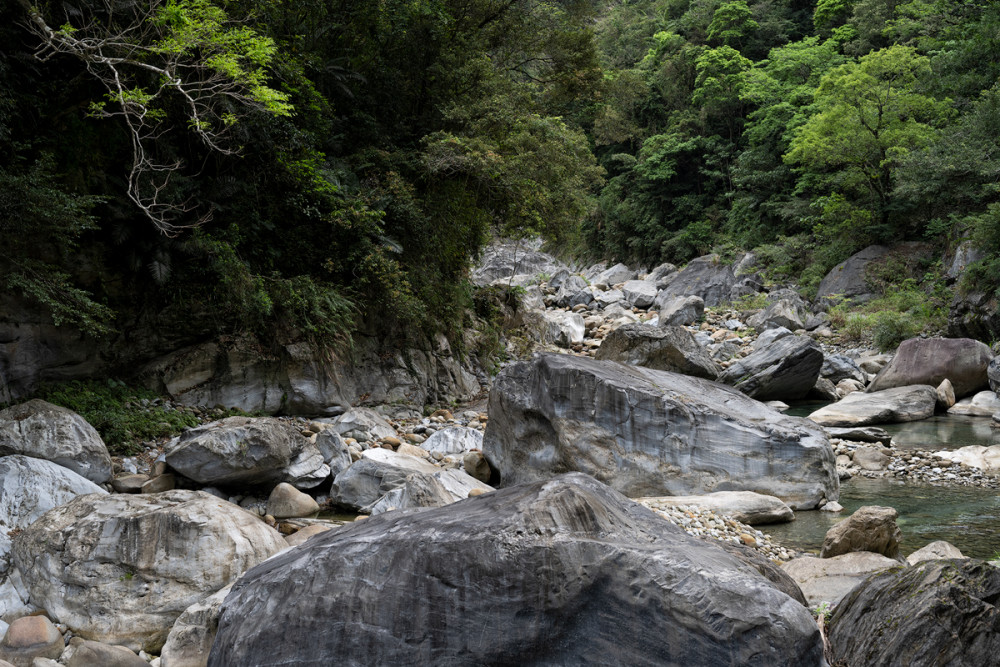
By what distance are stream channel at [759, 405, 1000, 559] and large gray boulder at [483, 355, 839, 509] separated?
50 centimetres

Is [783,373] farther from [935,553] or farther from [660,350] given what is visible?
[935,553]

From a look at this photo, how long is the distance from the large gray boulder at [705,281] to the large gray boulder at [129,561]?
23248 millimetres

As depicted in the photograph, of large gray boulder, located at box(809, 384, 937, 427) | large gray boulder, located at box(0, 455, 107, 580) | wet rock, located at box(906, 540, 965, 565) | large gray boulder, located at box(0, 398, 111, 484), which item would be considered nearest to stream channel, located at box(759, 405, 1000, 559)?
wet rock, located at box(906, 540, 965, 565)

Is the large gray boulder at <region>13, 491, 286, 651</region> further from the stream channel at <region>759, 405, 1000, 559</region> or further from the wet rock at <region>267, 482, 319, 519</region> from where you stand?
the stream channel at <region>759, 405, 1000, 559</region>

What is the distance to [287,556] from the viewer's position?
3.47m

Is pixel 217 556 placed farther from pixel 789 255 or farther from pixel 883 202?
pixel 789 255

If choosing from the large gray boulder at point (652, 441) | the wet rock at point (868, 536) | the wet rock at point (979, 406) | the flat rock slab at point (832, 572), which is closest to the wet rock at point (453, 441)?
the large gray boulder at point (652, 441)

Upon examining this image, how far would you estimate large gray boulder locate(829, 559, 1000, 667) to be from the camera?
2.87 meters

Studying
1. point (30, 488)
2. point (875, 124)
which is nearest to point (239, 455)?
point (30, 488)

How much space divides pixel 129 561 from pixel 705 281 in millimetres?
26076

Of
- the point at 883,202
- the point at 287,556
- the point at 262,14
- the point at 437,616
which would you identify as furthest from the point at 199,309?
the point at 883,202

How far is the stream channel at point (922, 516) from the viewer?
234 inches

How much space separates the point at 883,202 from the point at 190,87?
2177 cm

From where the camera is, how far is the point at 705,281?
27.8 m
